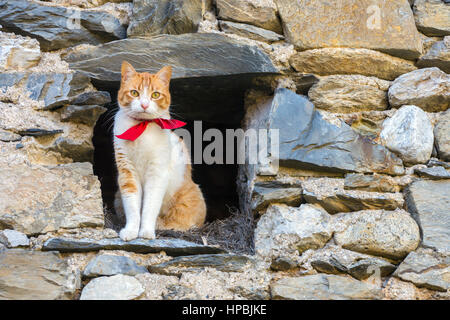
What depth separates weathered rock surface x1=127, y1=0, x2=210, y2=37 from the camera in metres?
3.14

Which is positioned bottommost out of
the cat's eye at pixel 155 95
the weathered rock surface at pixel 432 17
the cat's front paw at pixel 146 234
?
the cat's front paw at pixel 146 234

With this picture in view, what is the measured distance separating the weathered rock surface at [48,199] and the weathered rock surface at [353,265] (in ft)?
4.35

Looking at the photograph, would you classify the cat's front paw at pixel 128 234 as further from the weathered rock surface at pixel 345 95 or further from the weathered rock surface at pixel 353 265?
the weathered rock surface at pixel 345 95

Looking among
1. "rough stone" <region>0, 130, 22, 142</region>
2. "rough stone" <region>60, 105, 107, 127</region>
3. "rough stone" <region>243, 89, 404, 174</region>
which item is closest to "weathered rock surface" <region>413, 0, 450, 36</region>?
"rough stone" <region>243, 89, 404, 174</region>

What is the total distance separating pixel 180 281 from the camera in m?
2.39

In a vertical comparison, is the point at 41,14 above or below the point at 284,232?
above

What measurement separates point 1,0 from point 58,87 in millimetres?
810

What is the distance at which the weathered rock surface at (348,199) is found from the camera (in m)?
2.69

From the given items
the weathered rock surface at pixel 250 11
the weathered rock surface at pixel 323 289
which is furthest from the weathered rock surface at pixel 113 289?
the weathered rock surface at pixel 250 11

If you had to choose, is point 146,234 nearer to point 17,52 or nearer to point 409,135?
point 17,52

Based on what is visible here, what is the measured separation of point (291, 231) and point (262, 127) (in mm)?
868

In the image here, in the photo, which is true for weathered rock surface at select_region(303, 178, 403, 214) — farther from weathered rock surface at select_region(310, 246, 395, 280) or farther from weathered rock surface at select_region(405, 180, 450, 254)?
weathered rock surface at select_region(310, 246, 395, 280)

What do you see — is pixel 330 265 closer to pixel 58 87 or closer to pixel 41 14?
pixel 58 87

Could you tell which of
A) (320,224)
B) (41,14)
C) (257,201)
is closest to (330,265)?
(320,224)
